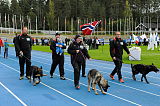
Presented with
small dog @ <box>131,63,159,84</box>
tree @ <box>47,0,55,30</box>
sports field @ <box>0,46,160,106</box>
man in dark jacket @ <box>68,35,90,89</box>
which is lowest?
sports field @ <box>0,46,160,106</box>

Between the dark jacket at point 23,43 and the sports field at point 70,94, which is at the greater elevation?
the dark jacket at point 23,43

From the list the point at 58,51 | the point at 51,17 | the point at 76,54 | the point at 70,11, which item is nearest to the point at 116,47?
the point at 76,54

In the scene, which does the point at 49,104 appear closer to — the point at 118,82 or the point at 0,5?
the point at 118,82

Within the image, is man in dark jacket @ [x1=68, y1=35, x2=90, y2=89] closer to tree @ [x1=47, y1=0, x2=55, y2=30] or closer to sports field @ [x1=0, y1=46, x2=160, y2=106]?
sports field @ [x1=0, y1=46, x2=160, y2=106]

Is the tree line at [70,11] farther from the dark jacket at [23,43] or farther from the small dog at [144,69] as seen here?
the small dog at [144,69]

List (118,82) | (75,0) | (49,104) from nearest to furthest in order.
Answer: (49,104) < (118,82) < (75,0)

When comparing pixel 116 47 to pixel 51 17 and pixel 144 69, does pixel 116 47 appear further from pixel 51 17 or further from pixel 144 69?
pixel 51 17

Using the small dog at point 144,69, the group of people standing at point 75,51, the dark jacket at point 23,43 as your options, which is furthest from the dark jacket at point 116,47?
the dark jacket at point 23,43

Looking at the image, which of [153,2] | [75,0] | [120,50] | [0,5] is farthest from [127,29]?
[120,50]

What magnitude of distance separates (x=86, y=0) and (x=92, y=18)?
17683 mm

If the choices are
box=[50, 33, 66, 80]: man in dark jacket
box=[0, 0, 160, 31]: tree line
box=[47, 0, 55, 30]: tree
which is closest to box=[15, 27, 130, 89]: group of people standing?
box=[50, 33, 66, 80]: man in dark jacket

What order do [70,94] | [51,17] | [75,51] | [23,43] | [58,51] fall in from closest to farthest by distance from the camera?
1. [70,94]
2. [75,51]
3. [23,43]
4. [58,51]
5. [51,17]

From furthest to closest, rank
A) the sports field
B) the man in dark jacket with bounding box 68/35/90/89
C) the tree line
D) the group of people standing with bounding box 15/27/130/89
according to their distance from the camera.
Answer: the tree line, the group of people standing with bounding box 15/27/130/89, the man in dark jacket with bounding box 68/35/90/89, the sports field

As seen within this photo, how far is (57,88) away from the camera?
29.7 ft
